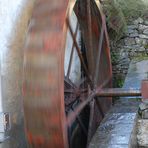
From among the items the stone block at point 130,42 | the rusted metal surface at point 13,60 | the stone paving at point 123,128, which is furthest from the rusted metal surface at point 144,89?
the stone block at point 130,42

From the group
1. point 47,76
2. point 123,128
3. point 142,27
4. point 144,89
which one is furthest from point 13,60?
point 142,27

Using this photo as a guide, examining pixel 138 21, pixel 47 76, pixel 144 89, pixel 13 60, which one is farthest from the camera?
pixel 138 21

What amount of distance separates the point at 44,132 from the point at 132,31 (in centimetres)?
370

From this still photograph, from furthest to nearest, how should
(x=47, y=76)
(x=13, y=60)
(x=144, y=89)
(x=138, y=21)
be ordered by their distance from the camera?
(x=138, y=21) → (x=144, y=89) → (x=13, y=60) → (x=47, y=76)

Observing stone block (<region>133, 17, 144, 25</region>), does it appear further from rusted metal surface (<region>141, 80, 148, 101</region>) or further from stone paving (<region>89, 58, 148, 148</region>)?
rusted metal surface (<region>141, 80, 148, 101</region>)

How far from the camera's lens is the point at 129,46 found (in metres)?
6.82

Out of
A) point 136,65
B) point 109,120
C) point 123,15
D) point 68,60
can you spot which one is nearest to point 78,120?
point 109,120

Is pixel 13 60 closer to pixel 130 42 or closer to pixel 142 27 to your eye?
pixel 130 42

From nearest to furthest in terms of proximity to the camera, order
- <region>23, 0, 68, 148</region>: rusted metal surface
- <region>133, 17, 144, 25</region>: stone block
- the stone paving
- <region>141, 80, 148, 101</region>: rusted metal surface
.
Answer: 1. <region>23, 0, 68, 148</region>: rusted metal surface
2. the stone paving
3. <region>141, 80, 148, 101</region>: rusted metal surface
4. <region>133, 17, 144, 25</region>: stone block

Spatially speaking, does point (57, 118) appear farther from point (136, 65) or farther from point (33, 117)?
point (136, 65)

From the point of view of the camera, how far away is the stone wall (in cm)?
677

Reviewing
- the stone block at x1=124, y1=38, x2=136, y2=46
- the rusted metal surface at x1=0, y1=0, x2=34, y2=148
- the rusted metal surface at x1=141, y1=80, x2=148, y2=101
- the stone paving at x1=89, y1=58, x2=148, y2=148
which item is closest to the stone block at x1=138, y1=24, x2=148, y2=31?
the stone block at x1=124, y1=38, x2=136, y2=46

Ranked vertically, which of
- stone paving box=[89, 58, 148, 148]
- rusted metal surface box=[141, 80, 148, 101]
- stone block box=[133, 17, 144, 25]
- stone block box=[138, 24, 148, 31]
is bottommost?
stone paving box=[89, 58, 148, 148]

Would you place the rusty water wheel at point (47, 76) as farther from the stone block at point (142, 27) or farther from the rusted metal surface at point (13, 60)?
the stone block at point (142, 27)
